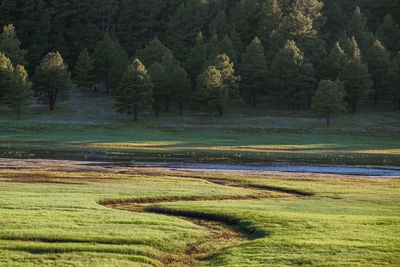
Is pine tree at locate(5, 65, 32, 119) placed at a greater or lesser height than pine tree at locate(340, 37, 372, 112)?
lesser

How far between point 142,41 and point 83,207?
136m

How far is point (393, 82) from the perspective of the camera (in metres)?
117

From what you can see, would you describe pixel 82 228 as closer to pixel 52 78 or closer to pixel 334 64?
pixel 52 78

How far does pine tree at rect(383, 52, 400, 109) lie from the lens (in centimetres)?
11619

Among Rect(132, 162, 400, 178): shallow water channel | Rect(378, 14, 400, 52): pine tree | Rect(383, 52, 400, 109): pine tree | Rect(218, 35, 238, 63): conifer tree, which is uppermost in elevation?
Rect(378, 14, 400, 52): pine tree

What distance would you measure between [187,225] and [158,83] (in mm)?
92437

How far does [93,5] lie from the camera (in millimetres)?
160000

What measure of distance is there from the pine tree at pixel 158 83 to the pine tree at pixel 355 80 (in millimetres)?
34788

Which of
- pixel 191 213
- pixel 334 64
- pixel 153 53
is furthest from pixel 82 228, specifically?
pixel 153 53

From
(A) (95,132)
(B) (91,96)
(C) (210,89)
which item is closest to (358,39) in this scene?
(C) (210,89)

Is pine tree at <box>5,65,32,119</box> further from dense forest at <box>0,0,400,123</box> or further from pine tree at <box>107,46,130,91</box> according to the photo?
pine tree at <box>107,46,130,91</box>

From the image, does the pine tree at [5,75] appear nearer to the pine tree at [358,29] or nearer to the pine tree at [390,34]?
the pine tree at [358,29]

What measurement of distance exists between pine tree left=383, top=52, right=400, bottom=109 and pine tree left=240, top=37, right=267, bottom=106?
24.4 meters


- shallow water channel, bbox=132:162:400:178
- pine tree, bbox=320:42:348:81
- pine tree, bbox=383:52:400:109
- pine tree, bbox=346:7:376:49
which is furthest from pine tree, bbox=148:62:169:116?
shallow water channel, bbox=132:162:400:178
